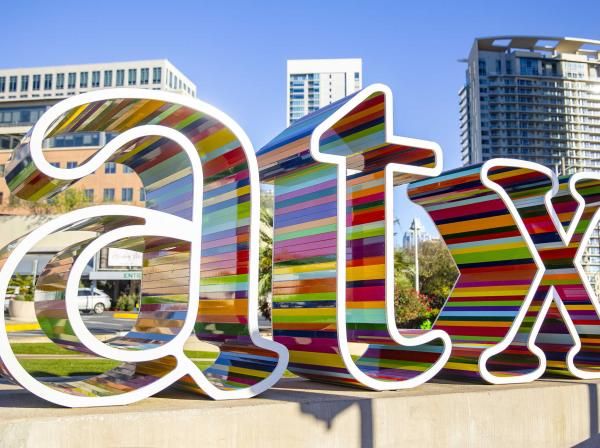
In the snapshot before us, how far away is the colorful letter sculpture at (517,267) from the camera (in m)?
7.32

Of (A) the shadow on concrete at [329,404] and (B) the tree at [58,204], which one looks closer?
(A) the shadow on concrete at [329,404]

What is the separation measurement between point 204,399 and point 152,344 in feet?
2.21

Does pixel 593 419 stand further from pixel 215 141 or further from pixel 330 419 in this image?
pixel 215 141

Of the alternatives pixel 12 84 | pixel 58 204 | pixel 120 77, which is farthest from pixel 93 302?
pixel 12 84

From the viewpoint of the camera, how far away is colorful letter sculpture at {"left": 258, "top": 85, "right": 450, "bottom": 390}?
20.2ft

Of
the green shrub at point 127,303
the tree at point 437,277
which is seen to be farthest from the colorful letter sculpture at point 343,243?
the green shrub at point 127,303

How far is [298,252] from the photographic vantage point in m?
6.84

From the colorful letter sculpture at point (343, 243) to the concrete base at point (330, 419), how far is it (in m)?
0.38

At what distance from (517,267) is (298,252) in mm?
2567

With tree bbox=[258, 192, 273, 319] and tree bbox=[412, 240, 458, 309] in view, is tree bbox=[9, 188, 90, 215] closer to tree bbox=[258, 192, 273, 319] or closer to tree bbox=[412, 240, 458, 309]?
tree bbox=[412, 240, 458, 309]

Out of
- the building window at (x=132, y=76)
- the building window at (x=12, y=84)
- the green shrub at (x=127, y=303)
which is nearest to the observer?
the green shrub at (x=127, y=303)

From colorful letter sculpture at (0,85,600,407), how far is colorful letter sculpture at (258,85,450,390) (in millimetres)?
20

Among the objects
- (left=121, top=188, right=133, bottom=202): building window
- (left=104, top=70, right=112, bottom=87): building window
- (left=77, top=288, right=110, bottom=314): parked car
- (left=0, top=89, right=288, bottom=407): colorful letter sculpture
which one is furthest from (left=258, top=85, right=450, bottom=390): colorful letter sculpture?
(left=104, top=70, right=112, bottom=87): building window

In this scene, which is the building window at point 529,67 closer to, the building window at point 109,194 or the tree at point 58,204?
the building window at point 109,194
